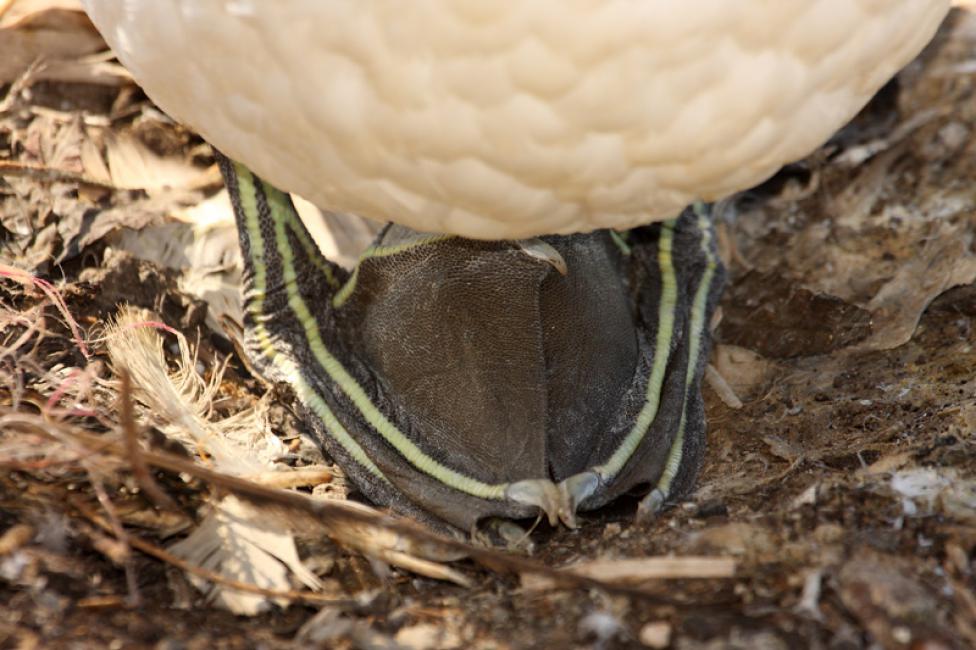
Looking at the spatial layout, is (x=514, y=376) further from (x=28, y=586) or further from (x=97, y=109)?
(x=97, y=109)

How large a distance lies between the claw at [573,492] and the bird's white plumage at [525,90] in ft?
1.29

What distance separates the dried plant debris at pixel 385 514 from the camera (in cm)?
105

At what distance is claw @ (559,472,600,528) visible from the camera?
1316 millimetres

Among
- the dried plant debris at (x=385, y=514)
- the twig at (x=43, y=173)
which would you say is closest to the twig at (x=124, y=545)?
the dried plant debris at (x=385, y=514)

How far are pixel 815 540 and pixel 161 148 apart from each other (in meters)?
1.49

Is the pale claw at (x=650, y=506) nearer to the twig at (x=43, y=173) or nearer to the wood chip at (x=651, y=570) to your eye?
the wood chip at (x=651, y=570)

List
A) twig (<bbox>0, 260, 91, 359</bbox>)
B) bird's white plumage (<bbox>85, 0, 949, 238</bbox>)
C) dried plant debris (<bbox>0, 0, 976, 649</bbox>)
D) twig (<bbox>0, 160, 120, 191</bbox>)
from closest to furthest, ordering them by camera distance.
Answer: bird's white plumage (<bbox>85, 0, 949, 238</bbox>), dried plant debris (<bbox>0, 0, 976, 649</bbox>), twig (<bbox>0, 260, 91, 359</bbox>), twig (<bbox>0, 160, 120, 191</bbox>)

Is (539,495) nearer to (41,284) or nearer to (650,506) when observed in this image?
(650,506)

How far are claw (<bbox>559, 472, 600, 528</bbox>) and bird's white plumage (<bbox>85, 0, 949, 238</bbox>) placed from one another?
39cm

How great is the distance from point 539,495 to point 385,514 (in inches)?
9.0

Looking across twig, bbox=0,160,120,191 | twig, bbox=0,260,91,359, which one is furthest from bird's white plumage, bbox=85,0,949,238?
twig, bbox=0,160,120,191

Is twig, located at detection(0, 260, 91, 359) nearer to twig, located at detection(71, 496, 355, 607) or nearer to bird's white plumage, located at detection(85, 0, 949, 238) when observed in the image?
twig, located at detection(71, 496, 355, 607)

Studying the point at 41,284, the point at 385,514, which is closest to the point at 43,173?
the point at 41,284

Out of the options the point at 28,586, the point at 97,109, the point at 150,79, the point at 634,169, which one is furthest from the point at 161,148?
the point at 634,169
